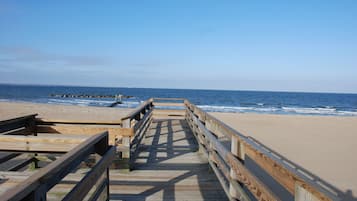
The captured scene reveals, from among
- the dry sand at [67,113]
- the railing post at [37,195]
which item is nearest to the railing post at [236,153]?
the railing post at [37,195]

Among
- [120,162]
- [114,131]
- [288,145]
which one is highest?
[114,131]

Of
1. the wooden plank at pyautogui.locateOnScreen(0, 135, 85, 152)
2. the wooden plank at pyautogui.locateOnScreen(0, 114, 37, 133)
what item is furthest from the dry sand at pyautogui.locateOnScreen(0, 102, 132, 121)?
the wooden plank at pyautogui.locateOnScreen(0, 135, 85, 152)

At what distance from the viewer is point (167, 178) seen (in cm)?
436

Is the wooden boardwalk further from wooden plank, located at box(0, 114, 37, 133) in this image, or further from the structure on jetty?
wooden plank, located at box(0, 114, 37, 133)

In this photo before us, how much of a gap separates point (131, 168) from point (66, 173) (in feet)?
10.4

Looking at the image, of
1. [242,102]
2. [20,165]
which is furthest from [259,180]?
[242,102]

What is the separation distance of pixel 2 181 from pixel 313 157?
293 inches

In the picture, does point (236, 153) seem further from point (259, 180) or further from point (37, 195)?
point (37, 195)

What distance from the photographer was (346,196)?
4.93 m

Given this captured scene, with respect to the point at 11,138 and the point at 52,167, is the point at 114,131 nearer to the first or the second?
the point at 11,138

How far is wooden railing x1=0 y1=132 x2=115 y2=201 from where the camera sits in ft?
3.93

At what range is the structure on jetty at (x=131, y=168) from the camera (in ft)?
5.12

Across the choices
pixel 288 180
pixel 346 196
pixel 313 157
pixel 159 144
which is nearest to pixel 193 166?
pixel 159 144

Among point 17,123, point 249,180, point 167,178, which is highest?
point 17,123
